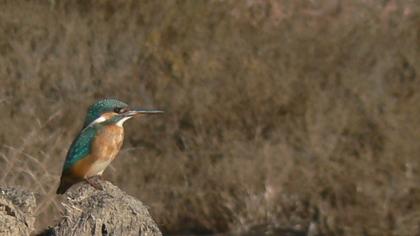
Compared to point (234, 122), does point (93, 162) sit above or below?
above

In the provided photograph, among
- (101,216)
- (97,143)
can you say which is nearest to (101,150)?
(97,143)

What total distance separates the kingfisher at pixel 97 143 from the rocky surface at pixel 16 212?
A: 2498 mm

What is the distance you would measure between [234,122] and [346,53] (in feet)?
4.40

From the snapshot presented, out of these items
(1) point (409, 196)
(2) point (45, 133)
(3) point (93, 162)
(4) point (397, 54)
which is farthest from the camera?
(4) point (397, 54)

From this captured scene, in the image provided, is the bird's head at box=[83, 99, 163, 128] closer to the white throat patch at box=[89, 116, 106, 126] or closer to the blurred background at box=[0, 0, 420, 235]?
the white throat patch at box=[89, 116, 106, 126]

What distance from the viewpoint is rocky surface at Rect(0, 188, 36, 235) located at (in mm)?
2768

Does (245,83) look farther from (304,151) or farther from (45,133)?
(45,133)

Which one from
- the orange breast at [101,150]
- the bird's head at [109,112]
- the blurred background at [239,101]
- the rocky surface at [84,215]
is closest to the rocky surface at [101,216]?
the rocky surface at [84,215]

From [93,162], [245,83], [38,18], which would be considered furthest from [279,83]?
[93,162]

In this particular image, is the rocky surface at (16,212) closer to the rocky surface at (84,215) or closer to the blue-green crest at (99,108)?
the rocky surface at (84,215)

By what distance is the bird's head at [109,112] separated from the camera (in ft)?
18.1

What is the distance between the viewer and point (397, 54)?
39.1 ft

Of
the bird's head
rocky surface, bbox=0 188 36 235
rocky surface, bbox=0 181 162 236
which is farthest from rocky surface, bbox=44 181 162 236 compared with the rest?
the bird's head

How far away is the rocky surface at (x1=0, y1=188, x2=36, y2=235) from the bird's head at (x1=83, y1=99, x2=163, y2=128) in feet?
8.59
